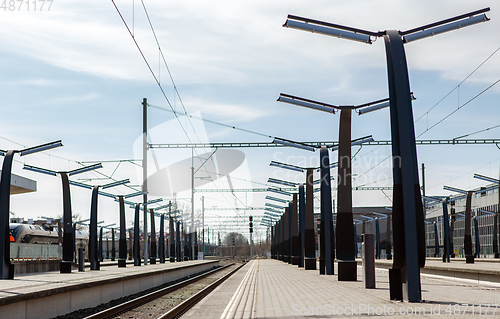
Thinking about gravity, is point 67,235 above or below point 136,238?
above

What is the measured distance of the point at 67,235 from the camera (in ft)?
86.6

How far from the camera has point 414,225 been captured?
1162 cm

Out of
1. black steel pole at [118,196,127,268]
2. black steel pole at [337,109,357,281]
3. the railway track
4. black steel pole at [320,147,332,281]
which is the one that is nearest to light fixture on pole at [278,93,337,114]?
black steel pole at [337,109,357,281]

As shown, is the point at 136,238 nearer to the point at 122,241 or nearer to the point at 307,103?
the point at 122,241

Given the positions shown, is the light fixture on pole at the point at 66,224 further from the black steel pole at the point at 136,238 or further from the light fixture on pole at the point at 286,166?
the black steel pole at the point at 136,238

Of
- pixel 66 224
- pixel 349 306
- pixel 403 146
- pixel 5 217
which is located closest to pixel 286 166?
pixel 66 224

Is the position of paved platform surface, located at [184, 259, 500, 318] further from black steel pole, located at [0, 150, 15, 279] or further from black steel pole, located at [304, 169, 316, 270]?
black steel pole, located at [304, 169, 316, 270]

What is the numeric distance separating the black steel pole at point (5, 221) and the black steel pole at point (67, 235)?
6.22 metres

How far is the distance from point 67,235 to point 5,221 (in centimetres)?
677

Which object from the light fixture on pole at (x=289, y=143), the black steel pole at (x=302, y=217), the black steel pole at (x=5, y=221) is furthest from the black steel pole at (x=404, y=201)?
the black steel pole at (x=302, y=217)

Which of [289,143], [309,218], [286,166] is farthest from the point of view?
[309,218]

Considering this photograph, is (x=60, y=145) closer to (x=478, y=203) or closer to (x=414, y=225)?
(x=414, y=225)

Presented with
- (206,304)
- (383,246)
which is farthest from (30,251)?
(383,246)

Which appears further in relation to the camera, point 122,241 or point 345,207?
point 122,241
